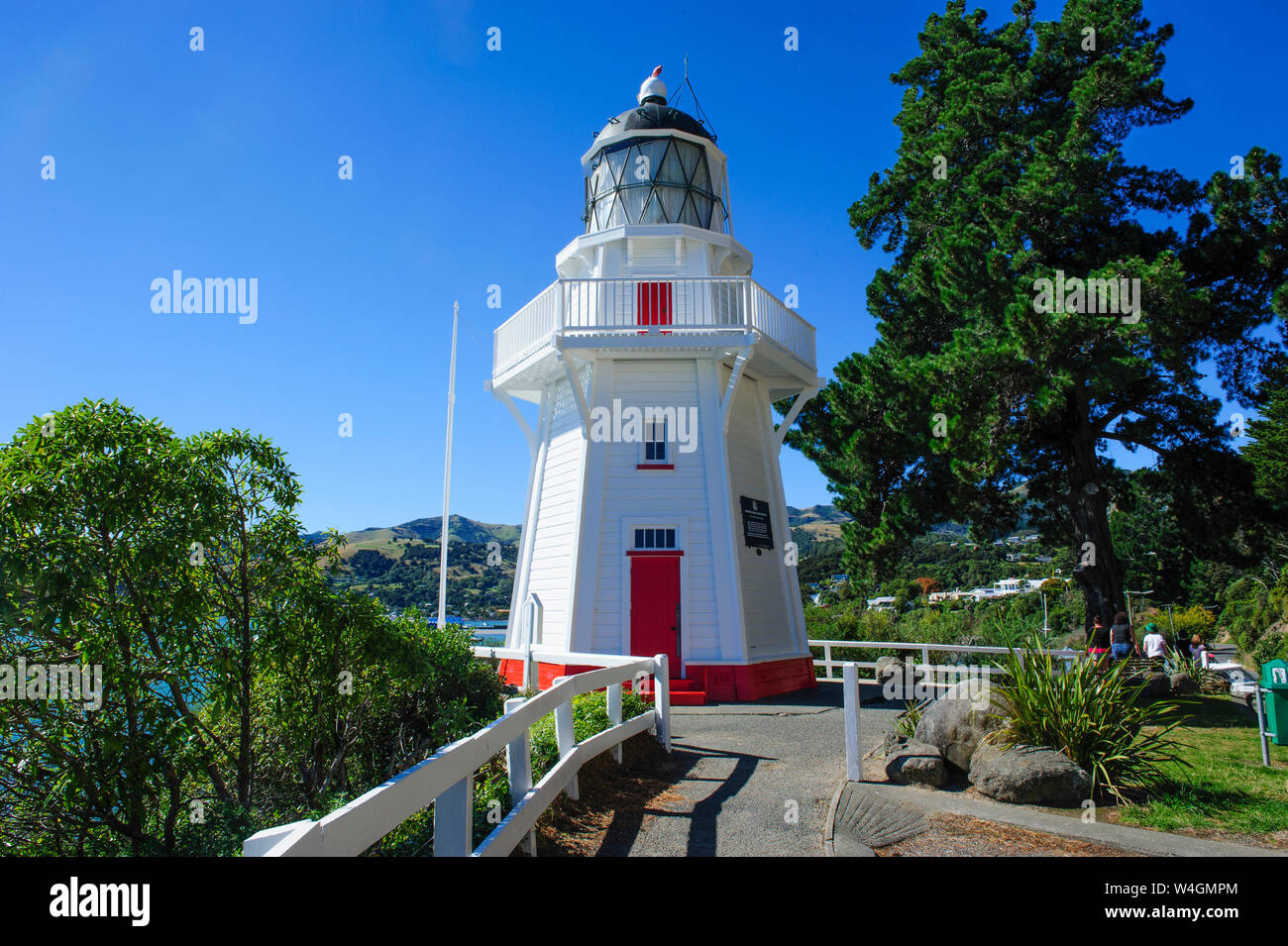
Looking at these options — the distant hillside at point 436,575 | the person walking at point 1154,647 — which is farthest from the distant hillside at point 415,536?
the person walking at point 1154,647

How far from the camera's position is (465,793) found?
405cm

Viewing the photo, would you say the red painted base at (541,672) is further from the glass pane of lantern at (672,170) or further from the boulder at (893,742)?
the glass pane of lantern at (672,170)

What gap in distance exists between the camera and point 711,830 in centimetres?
632

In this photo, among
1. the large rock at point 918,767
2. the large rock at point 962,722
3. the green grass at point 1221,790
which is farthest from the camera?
the large rock at point 962,722

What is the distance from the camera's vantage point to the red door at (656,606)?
14617 mm

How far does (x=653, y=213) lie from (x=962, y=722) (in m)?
13.1

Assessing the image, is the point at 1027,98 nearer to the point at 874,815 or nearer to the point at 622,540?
the point at 622,540

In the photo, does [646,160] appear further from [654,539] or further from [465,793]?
[465,793]

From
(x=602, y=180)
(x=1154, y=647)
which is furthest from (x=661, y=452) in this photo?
(x=1154, y=647)

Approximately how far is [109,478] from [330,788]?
3.68 metres

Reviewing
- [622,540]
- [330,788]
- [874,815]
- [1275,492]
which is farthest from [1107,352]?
[330,788]

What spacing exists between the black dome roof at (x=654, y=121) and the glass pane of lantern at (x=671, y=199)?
1.53 metres

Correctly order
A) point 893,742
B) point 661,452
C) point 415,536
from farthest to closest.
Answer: point 415,536, point 661,452, point 893,742
